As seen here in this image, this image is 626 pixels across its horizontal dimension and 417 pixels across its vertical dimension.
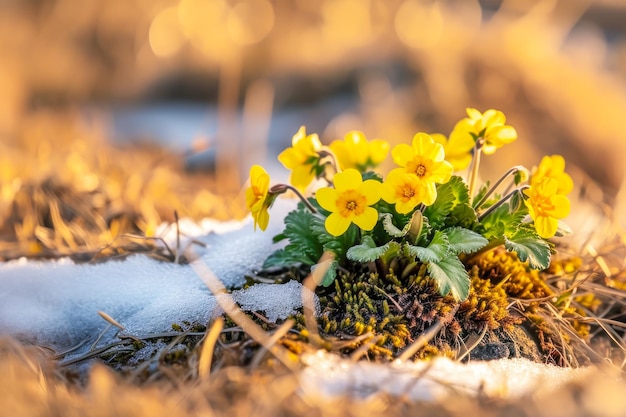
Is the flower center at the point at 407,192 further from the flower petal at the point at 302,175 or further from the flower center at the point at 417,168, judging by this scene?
the flower petal at the point at 302,175

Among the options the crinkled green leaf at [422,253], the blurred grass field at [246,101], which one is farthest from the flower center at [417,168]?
the blurred grass field at [246,101]

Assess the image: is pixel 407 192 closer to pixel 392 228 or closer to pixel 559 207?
pixel 392 228

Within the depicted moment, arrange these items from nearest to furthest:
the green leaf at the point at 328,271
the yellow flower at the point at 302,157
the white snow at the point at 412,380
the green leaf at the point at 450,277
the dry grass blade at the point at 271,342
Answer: the white snow at the point at 412,380 → the dry grass blade at the point at 271,342 → the green leaf at the point at 450,277 → the green leaf at the point at 328,271 → the yellow flower at the point at 302,157

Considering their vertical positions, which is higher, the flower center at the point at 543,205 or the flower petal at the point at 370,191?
the flower center at the point at 543,205

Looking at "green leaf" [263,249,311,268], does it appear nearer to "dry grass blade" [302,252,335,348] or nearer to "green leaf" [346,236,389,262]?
"dry grass blade" [302,252,335,348]

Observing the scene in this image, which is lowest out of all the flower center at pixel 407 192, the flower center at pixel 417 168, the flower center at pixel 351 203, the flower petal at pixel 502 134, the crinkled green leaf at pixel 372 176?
the flower center at pixel 351 203

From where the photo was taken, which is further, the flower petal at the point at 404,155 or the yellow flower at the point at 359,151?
the yellow flower at the point at 359,151

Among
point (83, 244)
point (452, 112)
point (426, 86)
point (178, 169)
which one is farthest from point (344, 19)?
point (83, 244)

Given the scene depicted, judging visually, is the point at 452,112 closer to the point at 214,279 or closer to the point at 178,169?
the point at 178,169
